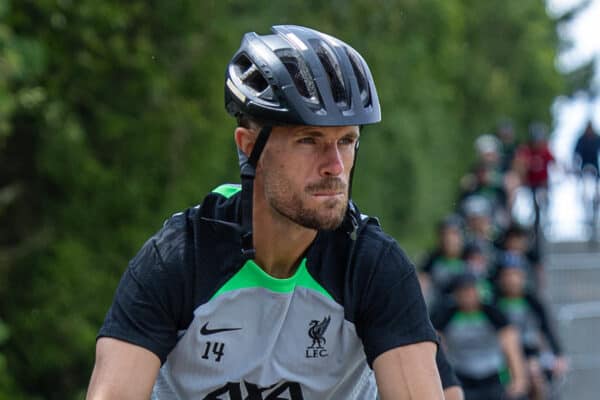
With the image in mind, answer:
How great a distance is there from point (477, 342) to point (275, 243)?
814 cm

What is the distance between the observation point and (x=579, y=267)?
23.5m

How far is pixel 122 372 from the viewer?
406 centimetres

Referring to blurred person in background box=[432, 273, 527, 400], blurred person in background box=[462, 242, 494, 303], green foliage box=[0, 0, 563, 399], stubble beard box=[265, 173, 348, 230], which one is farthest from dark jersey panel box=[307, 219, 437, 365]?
blurred person in background box=[462, 242, 494, 303]

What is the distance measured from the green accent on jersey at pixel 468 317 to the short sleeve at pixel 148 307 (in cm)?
820

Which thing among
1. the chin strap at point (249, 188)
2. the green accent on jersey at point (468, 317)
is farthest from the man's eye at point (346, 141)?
the green accent on jersey at point (468, 317)

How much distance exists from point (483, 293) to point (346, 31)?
4585 mm

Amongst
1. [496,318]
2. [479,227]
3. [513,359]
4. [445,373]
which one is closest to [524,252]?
[479,227]

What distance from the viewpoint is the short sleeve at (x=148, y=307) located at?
4.11 m

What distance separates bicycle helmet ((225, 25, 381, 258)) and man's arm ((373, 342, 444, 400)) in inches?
20.9

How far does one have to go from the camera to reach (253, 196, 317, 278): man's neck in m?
4.34

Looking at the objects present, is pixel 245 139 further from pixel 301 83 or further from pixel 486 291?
Answer: pixel 486 291

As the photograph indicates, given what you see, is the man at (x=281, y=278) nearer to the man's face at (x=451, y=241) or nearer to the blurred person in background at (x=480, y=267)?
the blurred person in background at (x=480, y=267)

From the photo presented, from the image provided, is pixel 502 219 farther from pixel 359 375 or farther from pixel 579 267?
pixel 359 375

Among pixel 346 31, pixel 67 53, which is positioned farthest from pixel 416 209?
pixel 67 53
